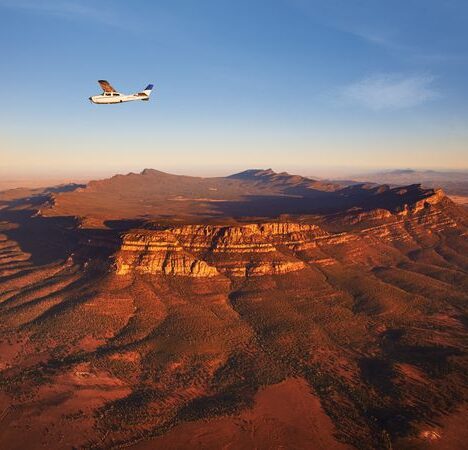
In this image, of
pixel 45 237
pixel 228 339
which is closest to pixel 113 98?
pixel 228 339

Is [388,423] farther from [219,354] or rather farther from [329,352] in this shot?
[219,354]

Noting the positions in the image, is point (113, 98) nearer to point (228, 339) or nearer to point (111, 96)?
point (111, 96)

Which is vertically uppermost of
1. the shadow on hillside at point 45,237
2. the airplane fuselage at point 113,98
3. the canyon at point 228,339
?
the airplane fuselage at point 113,98

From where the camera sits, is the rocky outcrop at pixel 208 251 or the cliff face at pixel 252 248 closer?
the rocky outcrop at pixel 208 251

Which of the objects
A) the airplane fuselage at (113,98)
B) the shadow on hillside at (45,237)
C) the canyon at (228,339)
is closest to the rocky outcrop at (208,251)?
the canyon at (228,339)

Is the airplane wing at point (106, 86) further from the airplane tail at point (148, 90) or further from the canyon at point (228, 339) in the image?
the canyon at point (228, 339)

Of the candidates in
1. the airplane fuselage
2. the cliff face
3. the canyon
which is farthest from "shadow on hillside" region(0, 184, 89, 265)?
the airplane fuselage

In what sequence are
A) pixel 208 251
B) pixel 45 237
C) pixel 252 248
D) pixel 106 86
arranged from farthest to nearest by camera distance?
pixel 45 237 < pixel 252 248 < pixel 208 251 < pixel 106 86
